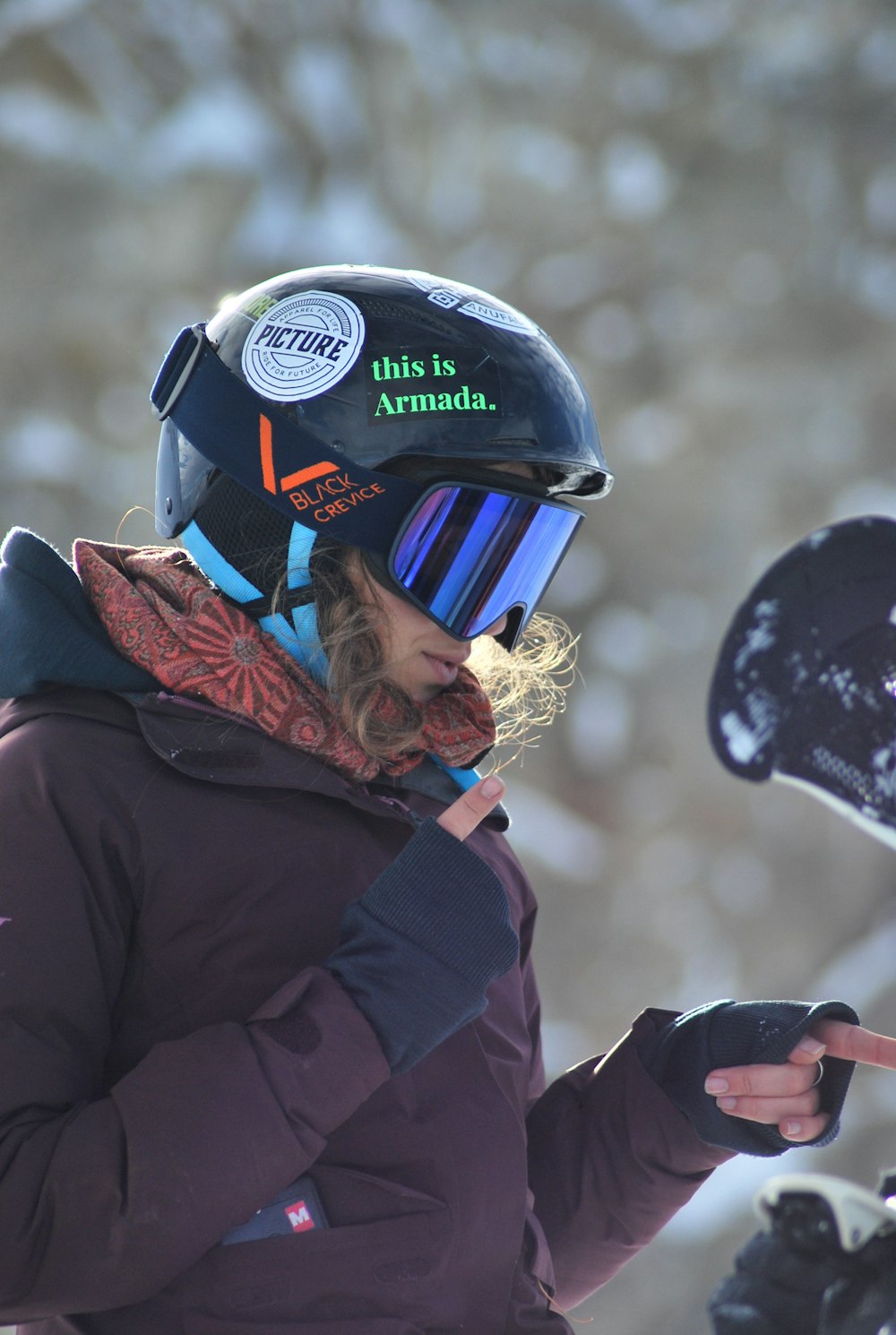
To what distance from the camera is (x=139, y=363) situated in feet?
13.3

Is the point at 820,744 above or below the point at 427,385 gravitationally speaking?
below

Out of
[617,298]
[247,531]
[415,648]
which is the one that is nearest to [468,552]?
[415,648]

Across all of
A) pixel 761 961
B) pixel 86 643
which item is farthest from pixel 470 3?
pixel 86 643

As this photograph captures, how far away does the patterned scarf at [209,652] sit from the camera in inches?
46.0

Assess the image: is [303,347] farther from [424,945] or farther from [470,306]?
[424,945]

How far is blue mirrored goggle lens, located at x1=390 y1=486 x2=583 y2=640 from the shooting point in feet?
4.11

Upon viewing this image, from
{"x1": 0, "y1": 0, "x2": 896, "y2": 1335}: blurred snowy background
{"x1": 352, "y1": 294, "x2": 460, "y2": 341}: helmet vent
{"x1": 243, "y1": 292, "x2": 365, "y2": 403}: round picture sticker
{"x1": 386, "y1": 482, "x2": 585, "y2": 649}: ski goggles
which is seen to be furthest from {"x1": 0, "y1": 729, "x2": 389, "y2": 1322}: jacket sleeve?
{"x1": 0, "y1": 0, "x2": 896, "y2": 1335}: blurred snowy background

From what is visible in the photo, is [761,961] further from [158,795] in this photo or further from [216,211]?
[158,795]

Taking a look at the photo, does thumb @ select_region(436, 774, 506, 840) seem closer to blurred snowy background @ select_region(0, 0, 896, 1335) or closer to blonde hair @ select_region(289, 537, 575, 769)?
blonde hair @ select_region(289, 537, 575, 769)

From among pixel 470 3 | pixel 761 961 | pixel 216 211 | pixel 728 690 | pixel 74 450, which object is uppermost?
pixel 470 3

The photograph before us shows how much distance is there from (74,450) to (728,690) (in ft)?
8.23

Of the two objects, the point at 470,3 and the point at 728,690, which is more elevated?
the point at 470,3

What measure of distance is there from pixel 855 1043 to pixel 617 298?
362cm

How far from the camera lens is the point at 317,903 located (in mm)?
1131
